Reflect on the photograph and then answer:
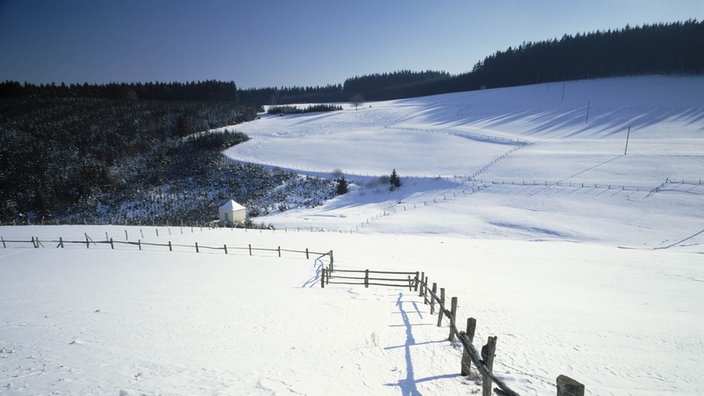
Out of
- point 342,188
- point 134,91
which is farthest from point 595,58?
point 134,91


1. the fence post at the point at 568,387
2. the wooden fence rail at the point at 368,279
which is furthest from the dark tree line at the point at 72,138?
the fence post at the point at 568,387

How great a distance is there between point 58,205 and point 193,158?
1049 inches

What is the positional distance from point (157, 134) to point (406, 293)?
323ft

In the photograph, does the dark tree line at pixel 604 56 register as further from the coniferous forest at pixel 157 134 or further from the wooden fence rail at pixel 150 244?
the wooden fence rail at pixel 150 244

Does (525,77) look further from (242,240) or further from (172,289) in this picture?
(172,289)

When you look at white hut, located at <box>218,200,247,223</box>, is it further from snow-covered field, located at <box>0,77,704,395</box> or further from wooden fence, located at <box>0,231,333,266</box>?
wooden fence, located at <box>0,231,333,266</box>

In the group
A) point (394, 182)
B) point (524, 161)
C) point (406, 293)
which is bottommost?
point (406, 293)

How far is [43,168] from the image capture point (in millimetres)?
70062

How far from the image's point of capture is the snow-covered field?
295 inches

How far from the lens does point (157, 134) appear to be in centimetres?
9025

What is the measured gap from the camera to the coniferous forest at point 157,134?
5916 centimetres

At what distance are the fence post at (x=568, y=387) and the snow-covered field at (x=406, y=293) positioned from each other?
290 cm

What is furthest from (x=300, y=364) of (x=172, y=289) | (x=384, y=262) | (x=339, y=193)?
(x=339, y=193)

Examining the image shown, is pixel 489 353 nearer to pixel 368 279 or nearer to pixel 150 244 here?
pixel 368 279
